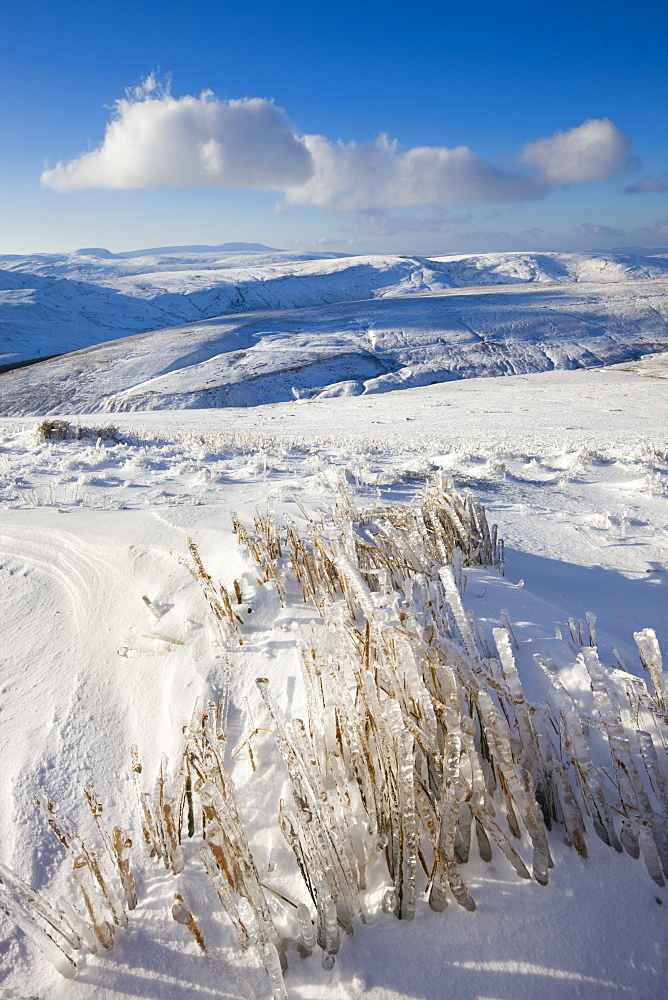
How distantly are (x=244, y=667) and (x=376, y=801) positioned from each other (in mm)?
859

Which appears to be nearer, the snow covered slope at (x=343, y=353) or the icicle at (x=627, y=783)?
the icicle at (x=627, y=783)

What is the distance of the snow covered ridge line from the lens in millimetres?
1174

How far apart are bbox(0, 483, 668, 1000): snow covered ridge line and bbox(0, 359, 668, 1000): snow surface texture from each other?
34mm

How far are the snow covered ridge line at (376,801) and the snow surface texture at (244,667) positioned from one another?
0.11 ft

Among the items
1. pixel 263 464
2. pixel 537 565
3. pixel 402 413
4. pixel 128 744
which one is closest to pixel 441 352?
pixel 402 413

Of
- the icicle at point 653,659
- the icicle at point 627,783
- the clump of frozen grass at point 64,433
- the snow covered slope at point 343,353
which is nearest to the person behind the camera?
the icicle at point 627,783

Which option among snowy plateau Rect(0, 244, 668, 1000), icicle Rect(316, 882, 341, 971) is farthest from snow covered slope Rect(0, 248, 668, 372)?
icicle Rect(316, 882, 341, 971)

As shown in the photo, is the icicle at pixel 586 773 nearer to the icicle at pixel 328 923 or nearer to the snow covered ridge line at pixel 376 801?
the snow covered ridge line at pixel 376 801

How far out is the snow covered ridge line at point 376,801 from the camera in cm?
117

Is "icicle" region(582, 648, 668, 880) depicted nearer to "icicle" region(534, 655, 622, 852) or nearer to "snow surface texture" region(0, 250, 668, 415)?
"icicle" region(534, 655, 622, 852)

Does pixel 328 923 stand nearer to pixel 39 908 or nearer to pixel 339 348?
pixel 39 908

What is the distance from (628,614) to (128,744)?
90.3 inches

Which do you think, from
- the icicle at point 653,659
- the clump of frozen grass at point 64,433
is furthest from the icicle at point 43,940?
the clump of frozen grass at point 64,433

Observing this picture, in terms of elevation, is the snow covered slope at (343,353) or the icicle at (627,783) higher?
the icicle at (627,783)
